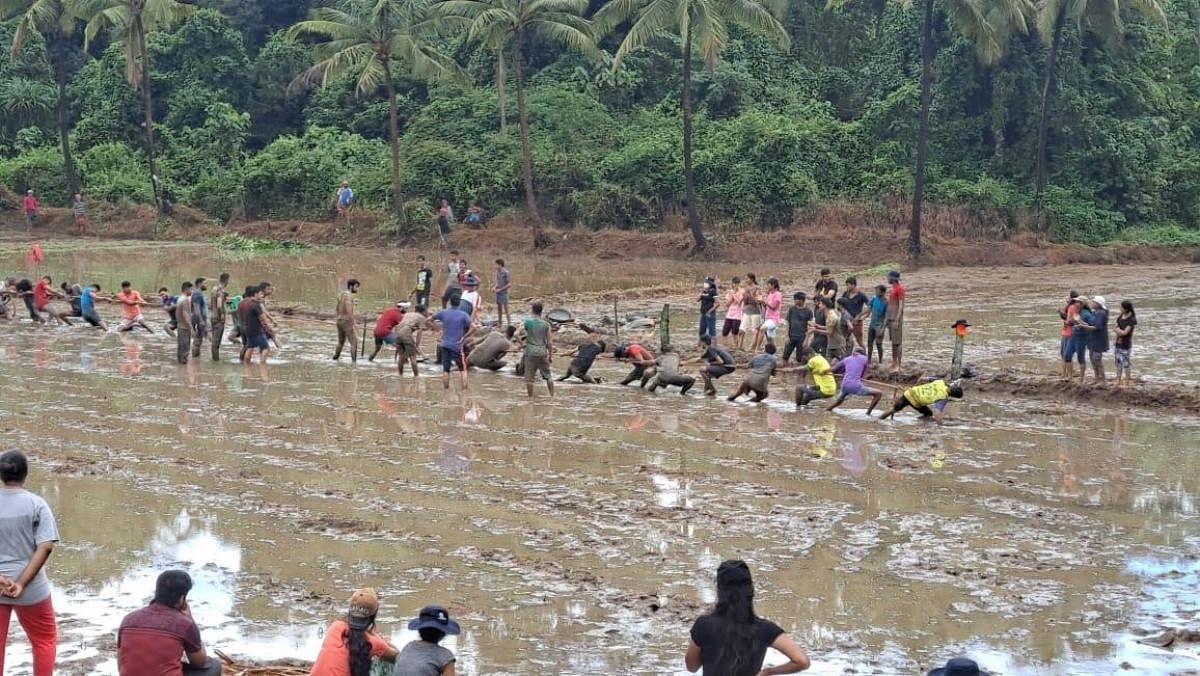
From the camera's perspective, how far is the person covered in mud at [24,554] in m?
7.46

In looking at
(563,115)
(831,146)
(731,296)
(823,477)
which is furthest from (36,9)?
(823,477)

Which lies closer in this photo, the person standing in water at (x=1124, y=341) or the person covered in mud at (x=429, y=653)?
the person covered in mud at (x=429, y=653)

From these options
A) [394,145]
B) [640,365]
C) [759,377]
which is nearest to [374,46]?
[394,145]

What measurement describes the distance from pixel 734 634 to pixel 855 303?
48.5 ft

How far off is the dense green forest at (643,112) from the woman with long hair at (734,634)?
88.1 ft

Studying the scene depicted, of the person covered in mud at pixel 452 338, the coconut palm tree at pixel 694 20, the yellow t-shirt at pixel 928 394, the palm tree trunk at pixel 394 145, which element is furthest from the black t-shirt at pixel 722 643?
the palm tree trunk at pixel 394 145

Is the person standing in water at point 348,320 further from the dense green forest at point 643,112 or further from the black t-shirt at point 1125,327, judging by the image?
the dense green forest at point 643,112

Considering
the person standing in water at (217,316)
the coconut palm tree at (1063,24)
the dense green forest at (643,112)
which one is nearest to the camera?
the person standing in water at (217,316)

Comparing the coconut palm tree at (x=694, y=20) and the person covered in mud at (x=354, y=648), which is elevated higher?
the coconut palm tree at (x=694, y=20)

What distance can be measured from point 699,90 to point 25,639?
1489 inches

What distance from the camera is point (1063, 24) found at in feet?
122

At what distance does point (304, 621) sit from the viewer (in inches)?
377

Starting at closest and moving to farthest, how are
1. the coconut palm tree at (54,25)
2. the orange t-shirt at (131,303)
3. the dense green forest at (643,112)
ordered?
the orange t-shirt at (131,303), the dense green forest at (643,112), the coconut palm tree at (54,25)

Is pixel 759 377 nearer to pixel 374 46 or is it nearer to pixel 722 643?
pixel 722 643
